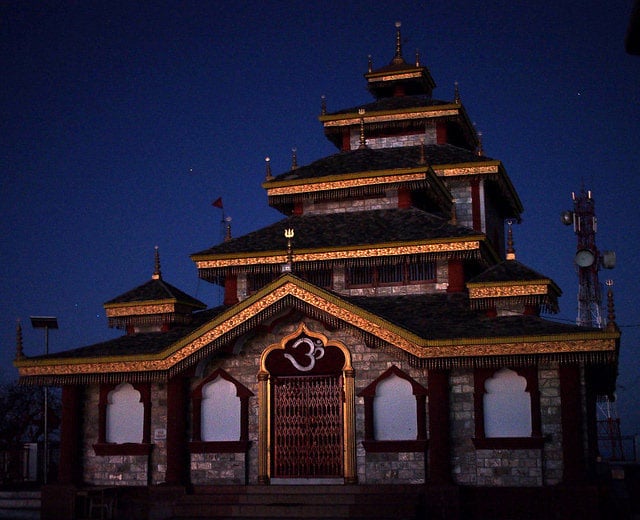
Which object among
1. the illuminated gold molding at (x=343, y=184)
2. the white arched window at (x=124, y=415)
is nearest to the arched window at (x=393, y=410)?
the white arched window at (x=124, y=415)

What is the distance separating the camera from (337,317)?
79.1 ft

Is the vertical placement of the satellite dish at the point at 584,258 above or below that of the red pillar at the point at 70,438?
above

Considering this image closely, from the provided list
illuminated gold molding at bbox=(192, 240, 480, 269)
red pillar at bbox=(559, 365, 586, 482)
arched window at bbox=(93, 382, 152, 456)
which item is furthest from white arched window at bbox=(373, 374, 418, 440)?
arched window at bbox=(93, 382, 152, 456)

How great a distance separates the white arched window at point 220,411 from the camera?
84.2ft

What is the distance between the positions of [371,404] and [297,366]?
217cm

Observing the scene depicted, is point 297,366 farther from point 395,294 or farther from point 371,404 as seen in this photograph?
point 395,294

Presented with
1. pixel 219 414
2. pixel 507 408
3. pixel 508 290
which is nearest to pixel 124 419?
pixel 219 414

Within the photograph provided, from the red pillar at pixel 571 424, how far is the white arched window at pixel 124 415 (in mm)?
10986

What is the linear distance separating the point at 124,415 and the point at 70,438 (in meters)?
1.54

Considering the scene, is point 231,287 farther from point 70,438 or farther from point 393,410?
point 393,410

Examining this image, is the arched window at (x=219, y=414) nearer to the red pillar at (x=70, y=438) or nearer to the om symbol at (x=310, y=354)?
the om symbol at (x=310, y=354)

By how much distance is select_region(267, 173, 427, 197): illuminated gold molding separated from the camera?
96.4 ft

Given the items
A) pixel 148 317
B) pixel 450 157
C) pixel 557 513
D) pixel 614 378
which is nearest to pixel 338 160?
pixel 450 157

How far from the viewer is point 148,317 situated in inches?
1109
